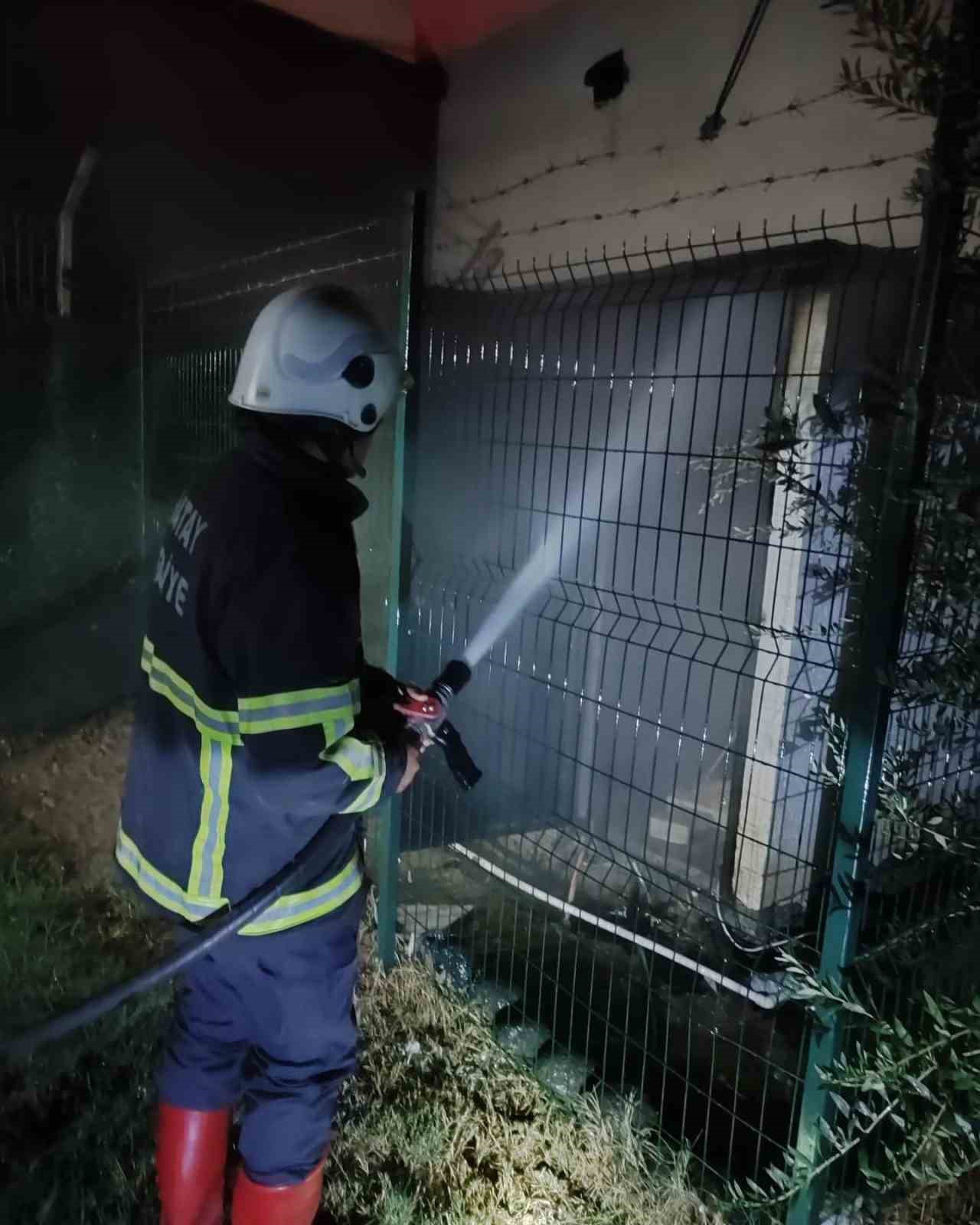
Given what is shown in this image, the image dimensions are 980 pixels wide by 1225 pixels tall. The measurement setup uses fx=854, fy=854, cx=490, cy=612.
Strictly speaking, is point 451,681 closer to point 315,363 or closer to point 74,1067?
point 315,363

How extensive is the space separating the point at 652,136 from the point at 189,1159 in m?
3.93

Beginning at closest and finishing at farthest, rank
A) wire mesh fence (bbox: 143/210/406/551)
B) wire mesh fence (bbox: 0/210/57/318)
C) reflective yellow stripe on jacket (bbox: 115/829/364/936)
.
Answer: reflective yellow stripe on jacket (bbox: 115/829/364/936)
wire mesh fence (bbox: 143/210/406/551)
wire mesh fence (bbox: 0/210/57/318)

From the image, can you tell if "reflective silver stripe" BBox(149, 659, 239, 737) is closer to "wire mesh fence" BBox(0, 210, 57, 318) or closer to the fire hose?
the fire hose

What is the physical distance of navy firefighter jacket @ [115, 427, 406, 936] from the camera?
179cm

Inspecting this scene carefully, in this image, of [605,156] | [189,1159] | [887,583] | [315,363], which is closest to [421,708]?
[315,363]

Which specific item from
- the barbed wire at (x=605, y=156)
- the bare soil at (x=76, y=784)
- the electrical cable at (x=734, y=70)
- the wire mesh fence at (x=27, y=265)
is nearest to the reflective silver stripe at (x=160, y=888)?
the bare soil at (x=76, y=784)

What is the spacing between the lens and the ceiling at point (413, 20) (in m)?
4.13

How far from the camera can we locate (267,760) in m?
1.81

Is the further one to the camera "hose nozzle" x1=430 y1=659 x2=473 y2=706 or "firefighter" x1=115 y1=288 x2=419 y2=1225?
"hose nozzle" x1=430 y1=659 x2=473 y2=706

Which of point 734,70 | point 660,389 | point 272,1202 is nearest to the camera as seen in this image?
point 272,1202

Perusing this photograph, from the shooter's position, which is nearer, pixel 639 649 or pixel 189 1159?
pixel 189 1159

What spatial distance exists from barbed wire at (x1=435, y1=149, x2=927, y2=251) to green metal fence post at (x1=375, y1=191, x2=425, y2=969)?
1.06 m

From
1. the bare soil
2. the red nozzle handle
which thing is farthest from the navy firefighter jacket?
the bare soil

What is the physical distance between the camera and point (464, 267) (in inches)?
175
